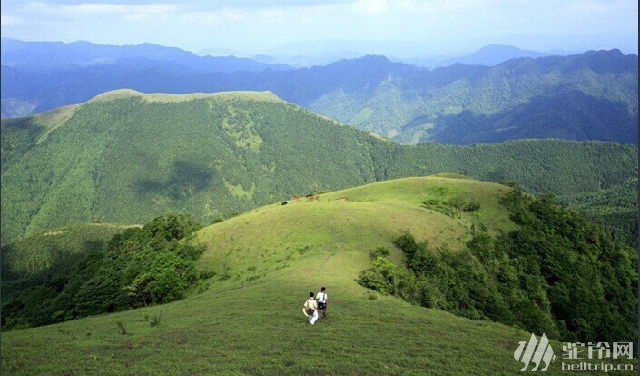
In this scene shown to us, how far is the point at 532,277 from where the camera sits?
67.1 meters

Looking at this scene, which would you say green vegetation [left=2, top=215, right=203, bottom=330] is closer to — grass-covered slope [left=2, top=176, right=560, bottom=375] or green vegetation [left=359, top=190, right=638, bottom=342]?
grass-covered slope [left=2, top=176, right=560, bottom=375]

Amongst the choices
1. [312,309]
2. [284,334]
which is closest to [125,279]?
[312,309]

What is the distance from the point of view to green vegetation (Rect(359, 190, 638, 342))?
50469 mm

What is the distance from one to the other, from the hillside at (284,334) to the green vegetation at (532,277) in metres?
4.95

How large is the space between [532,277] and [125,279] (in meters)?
62.8

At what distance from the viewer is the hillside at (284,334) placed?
2464 cm

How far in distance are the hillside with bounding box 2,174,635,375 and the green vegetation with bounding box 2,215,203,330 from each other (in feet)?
19.3

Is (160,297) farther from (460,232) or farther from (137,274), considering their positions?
(460,232)

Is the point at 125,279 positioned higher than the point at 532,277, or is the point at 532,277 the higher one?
the point at 125,279

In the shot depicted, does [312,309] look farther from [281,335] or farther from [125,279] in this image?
[125,279]

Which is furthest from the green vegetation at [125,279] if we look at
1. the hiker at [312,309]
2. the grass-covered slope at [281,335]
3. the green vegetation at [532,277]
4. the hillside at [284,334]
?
the hiker at [312,309]

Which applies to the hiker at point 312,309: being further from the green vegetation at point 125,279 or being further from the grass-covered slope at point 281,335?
the green vegetation at point 125,279

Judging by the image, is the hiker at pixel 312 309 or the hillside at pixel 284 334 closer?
the hillside at pixel 284 334

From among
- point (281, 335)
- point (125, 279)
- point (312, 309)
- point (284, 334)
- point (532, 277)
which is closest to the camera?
point (281, 335)
